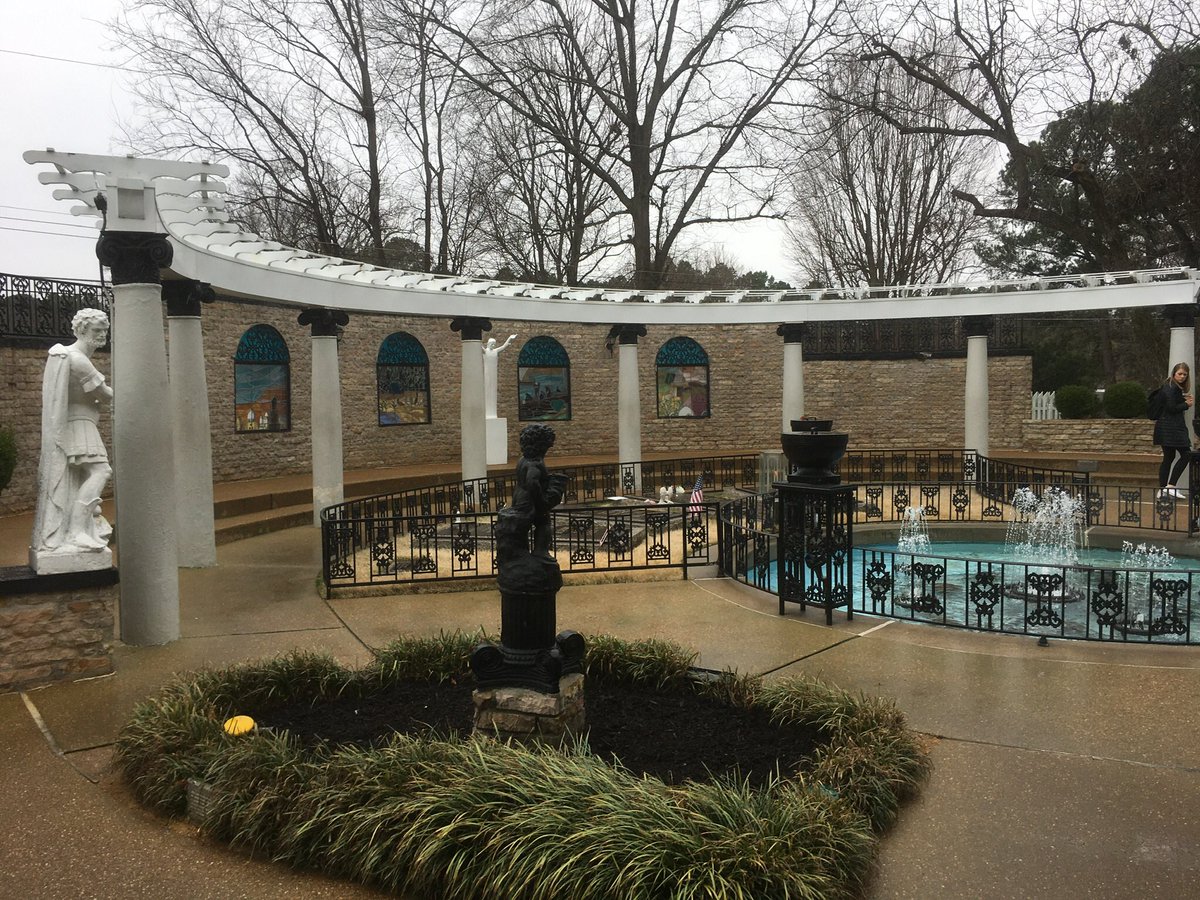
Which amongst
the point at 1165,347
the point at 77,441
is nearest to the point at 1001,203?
the point at 1165,347

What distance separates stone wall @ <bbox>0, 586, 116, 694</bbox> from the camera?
6465 millimetres

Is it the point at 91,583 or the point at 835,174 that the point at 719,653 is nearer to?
the point at 91,583

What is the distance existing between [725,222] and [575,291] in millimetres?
9763

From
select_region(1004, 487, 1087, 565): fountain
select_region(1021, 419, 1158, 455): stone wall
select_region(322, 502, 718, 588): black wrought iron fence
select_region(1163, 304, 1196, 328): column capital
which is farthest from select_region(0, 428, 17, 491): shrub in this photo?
select_region(1021, 419, 1158, 455): stone wall

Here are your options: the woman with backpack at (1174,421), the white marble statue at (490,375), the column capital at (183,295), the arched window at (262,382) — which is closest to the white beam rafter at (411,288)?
the column capital at (183,295)

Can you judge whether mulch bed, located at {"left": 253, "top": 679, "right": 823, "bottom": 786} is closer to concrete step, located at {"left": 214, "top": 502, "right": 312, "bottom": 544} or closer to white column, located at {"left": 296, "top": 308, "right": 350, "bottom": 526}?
concrete step, located at {"left": 214, "top": 502, "right": 312, "bottom": 544}

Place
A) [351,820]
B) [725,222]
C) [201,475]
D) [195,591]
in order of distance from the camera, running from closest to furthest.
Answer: [351,820] < [195,591] < [201,475] < [725,222]

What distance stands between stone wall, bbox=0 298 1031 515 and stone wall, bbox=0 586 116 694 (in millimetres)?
12617

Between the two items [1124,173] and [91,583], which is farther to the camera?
[1124,173]

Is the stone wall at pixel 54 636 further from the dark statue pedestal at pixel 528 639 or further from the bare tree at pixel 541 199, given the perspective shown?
the bare tree at pixel 541 199

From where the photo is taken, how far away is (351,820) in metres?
4.00

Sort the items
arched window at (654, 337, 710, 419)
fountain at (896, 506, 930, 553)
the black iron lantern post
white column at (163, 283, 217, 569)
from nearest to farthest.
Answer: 1. the black iron lantern post
2. white column at (163, 283, 217, 569)
3. fountain at (896, 506, 930, 553)
4. arched window at (654, 337, 710, 419)

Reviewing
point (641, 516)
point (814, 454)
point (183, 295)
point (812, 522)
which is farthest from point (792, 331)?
point (183, 295)

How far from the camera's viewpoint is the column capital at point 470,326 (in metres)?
15.5
